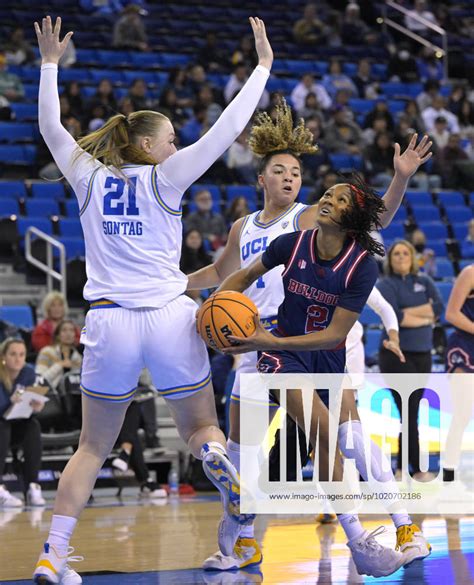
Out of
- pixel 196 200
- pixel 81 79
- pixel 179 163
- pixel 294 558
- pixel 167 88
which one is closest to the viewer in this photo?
pixel 179 163

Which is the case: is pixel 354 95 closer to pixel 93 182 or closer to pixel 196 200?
pixel 196 200

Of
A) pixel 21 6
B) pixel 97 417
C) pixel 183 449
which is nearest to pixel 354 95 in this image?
pixel 21 6

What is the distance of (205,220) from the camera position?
12.6m

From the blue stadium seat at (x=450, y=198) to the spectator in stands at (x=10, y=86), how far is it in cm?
560

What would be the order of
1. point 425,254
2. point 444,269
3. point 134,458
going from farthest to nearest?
point 444,269, point 425,254, point 134,458

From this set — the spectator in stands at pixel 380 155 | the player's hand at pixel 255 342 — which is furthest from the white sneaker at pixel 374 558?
the spectator in stands at pixel 380 155

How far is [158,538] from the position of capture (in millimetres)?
6445

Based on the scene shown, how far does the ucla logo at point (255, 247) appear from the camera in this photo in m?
5.92

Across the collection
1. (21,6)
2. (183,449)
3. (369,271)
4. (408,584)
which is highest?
(21,6)

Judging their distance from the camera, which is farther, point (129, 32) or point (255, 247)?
point (129, 32)

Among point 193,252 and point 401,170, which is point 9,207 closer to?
point 193,252

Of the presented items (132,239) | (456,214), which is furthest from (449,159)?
(132,239)

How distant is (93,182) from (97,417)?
0.99 meters

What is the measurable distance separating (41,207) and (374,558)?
27.8ft
